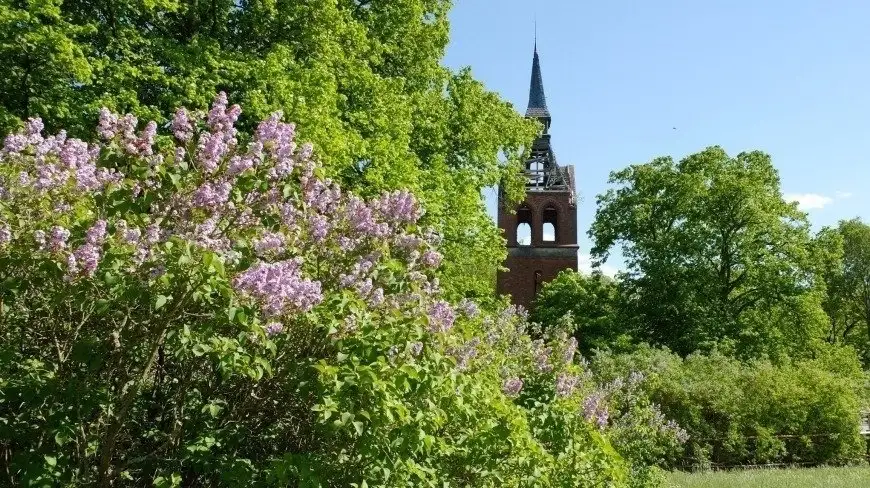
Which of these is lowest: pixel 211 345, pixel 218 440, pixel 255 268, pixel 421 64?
pixel 218 440

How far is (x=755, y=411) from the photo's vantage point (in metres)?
19.3

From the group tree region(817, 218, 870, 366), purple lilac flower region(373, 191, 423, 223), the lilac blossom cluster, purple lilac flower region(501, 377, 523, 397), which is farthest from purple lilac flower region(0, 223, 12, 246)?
tree region(817, 218, 870, 366)

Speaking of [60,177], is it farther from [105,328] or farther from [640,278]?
[640,278]

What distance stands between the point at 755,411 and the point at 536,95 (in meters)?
27.6

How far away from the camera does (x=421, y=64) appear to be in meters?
19.7

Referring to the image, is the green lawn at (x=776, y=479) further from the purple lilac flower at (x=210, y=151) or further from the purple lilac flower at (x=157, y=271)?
the purple lilac flower at (x=157, y=271)

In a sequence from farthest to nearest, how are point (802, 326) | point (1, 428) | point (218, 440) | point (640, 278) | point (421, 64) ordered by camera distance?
point (640, 278) < point (802, 326) < point (421, 64) < point (218, 440) < point (1, 428)

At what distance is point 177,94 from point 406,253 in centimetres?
1045

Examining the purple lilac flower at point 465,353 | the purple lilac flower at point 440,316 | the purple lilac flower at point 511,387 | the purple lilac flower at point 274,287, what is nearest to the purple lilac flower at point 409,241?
the purple lilac flower at point 440,316

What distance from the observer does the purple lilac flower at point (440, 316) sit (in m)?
4.96

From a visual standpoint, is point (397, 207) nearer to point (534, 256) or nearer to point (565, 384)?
point (565, 384)

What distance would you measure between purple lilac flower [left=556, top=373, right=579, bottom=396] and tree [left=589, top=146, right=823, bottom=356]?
23.2 m

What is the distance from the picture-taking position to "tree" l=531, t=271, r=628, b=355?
107 feet

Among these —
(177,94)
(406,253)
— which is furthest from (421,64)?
(406,253)
